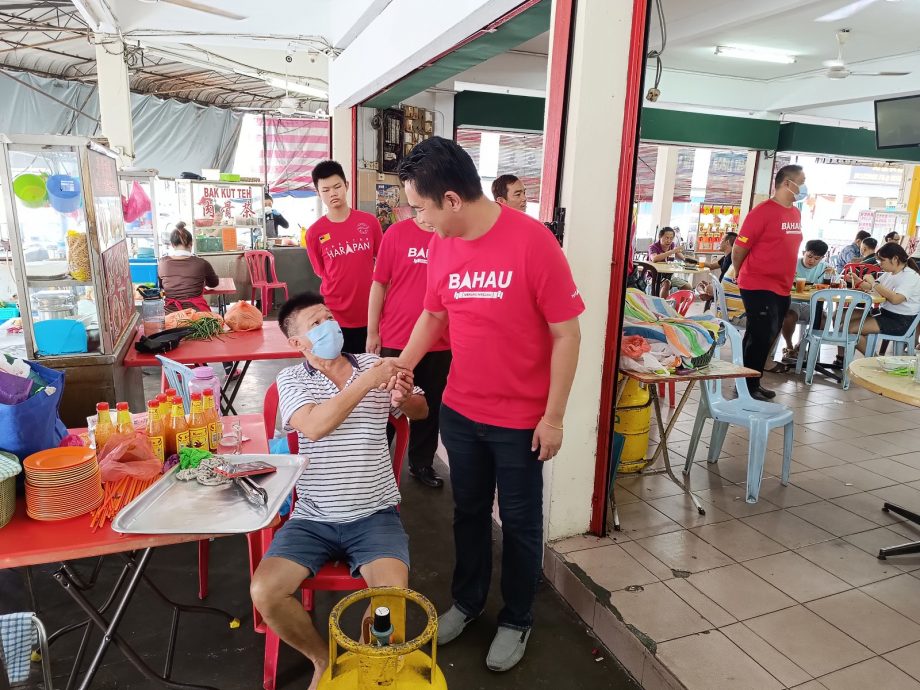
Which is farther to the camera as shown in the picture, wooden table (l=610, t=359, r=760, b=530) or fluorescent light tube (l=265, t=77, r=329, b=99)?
fluorescent light tube (l=265, t=77, r=329, b=99)

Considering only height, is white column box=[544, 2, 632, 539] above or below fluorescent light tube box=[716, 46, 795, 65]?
below

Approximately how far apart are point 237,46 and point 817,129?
953 centimetres

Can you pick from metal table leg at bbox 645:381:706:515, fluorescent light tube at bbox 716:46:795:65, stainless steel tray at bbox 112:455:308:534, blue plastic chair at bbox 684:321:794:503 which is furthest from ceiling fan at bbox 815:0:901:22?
stainless steel tray at bbox 112:455:308:534

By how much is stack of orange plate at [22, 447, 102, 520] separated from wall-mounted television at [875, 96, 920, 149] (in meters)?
7.21

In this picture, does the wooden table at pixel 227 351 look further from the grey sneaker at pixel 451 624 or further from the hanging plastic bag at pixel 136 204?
the hanging plastic bag at pixel 136 204

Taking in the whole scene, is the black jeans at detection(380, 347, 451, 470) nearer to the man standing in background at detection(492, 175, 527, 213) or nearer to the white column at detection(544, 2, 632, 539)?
the white column at detection(544, 2, 632, 539)

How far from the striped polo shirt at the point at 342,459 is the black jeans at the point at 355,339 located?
157 cm

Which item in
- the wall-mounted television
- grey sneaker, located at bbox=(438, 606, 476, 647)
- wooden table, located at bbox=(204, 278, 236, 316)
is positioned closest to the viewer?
grey sneaker, located at bbox=(438, 606, 476, 647)

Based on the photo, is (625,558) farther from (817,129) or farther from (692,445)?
(817,129)

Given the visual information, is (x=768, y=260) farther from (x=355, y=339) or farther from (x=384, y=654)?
(x=384, y=654)

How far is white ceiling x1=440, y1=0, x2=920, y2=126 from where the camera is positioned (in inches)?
228

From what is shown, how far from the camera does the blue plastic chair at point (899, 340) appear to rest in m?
5.92

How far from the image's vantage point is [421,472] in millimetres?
3648

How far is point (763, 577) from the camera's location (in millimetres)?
2658
